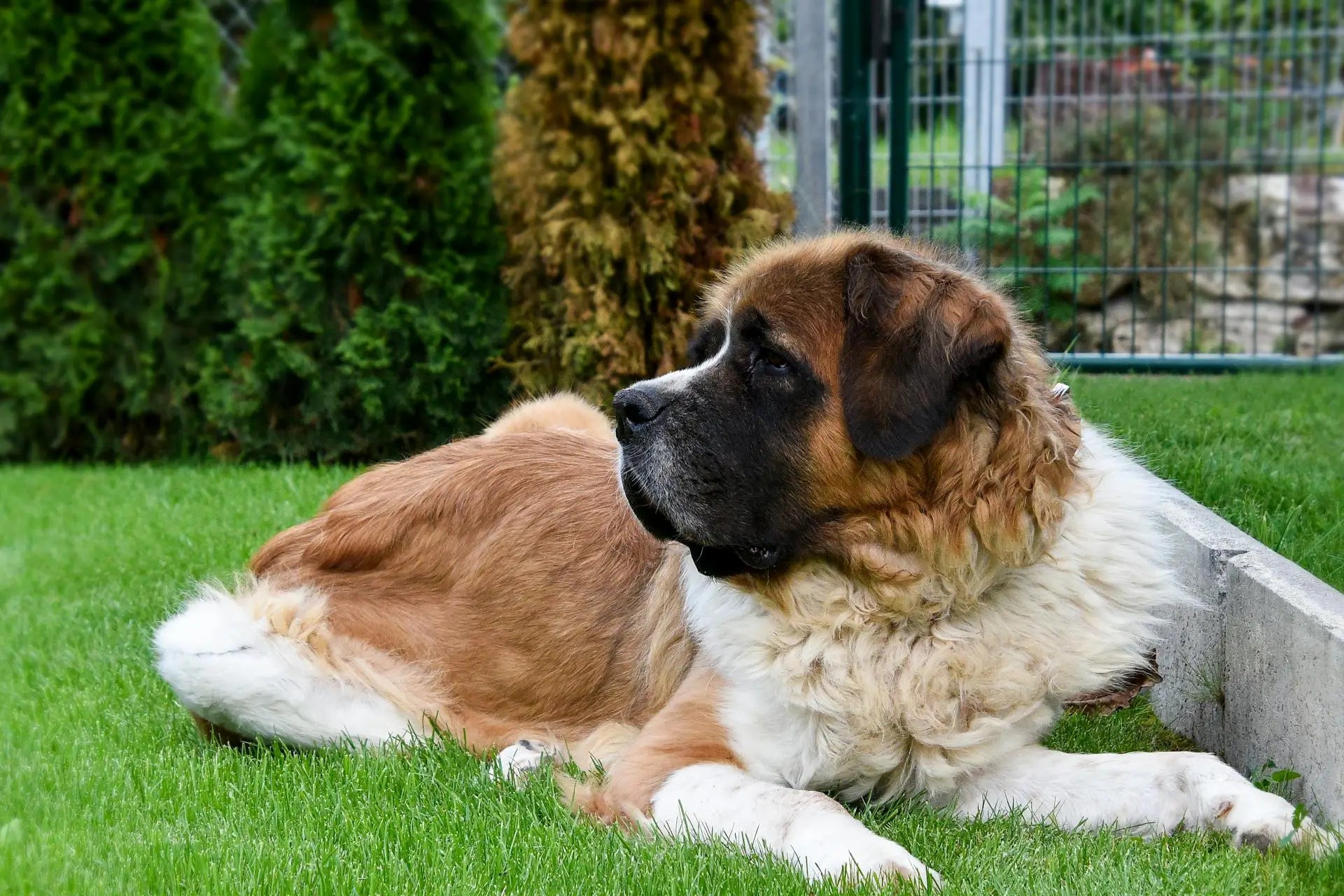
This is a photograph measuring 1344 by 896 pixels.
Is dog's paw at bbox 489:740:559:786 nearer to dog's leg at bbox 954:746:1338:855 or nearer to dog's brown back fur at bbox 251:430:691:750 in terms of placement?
dog's brown back fur at bbox 251:430:691:750

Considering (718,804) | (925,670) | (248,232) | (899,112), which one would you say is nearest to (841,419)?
(925,670)

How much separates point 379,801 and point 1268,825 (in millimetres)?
1814

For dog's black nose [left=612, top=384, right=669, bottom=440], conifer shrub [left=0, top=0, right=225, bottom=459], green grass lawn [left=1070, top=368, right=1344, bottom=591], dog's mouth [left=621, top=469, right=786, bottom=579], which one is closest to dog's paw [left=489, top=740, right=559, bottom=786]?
dog's mouth [left=621, top=469, right=786, bottom=579]

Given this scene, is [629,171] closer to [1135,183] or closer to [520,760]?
[1135,183]

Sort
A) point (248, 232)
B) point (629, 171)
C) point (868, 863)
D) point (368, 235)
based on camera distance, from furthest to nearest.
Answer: point (248, 232) → point (368, 235) → point (629, 171) → point (868, 863)

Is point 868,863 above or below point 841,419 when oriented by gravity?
below

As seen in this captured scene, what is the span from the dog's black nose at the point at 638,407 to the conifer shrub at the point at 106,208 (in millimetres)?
5440

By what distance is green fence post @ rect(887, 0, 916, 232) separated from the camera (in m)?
6.65

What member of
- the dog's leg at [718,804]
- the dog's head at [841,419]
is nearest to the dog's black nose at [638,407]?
the dog's head at [841,419]

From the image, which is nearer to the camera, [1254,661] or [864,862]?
[864,862]

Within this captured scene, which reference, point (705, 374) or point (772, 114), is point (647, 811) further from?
point (772, 114)

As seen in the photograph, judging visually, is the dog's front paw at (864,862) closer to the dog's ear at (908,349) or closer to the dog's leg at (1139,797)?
the dog's leg at (1139,797)

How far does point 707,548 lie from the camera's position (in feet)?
10.2

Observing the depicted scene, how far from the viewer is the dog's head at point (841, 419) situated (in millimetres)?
2924
